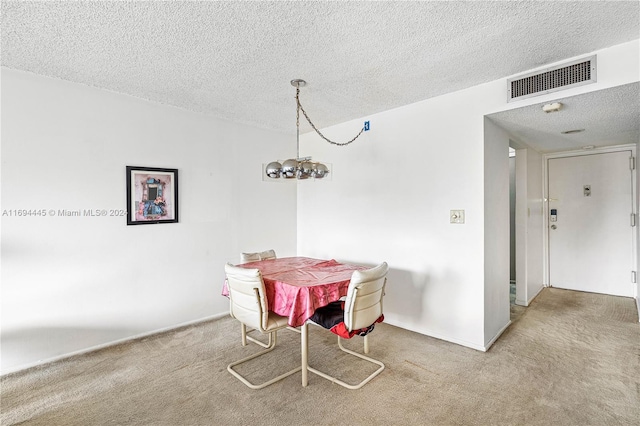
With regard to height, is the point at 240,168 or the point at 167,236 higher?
the point at 240,168

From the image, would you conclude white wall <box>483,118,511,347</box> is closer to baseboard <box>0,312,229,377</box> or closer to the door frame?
the door frame

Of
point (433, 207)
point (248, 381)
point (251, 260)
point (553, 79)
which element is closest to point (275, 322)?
point (248, 381)

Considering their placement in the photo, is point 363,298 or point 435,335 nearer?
point 363,298

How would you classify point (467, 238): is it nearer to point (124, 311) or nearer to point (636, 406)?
point (636, 406)

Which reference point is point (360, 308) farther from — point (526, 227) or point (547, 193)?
point (547, 193)

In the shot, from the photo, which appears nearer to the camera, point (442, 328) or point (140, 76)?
point (140, 76)

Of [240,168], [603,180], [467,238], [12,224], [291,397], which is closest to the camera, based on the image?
[291,397]

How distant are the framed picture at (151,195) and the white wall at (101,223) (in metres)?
0.08

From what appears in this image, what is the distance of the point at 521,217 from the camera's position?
13.5ft

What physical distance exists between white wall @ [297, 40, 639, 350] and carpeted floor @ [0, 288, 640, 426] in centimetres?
37

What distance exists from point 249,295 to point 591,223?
5078 mm

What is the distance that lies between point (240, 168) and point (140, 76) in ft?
5.12

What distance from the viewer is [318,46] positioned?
2180mm

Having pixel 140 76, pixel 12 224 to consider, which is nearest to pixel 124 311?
pixel 12 224
